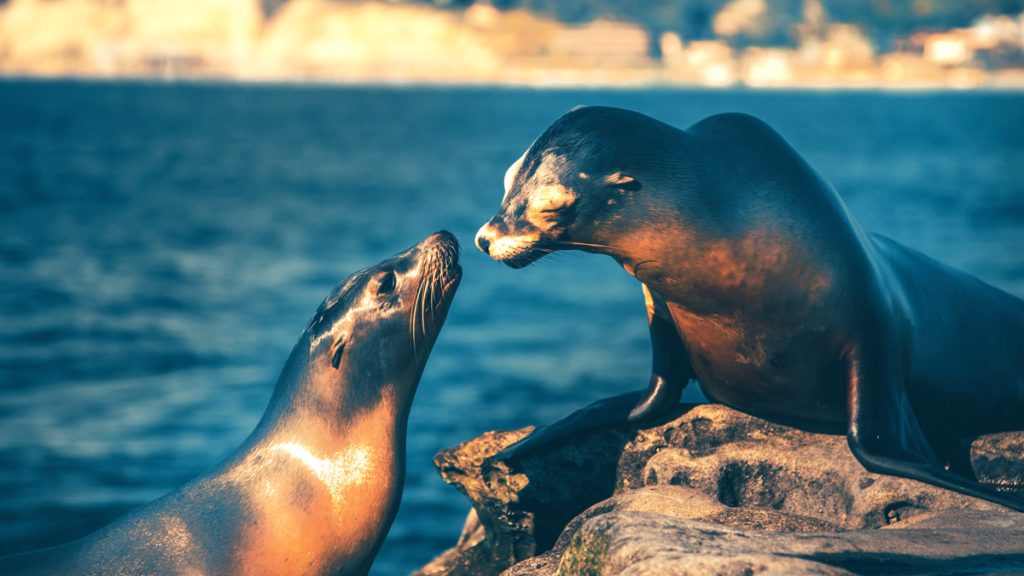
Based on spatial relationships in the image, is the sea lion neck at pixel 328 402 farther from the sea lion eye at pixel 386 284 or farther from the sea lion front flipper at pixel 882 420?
the sea lion front flipper at pixel 882 420

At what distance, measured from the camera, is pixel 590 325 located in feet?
66.7

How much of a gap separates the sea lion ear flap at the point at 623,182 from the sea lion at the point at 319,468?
0.83 m

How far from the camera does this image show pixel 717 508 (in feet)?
16.9

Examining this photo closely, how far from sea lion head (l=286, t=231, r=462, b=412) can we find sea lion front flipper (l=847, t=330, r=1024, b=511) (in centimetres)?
182

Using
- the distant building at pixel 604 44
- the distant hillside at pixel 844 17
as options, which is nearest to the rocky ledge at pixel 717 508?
the distant building at pixel 604 44

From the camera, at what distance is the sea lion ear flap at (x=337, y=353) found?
218 inches

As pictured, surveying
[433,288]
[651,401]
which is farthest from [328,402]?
[651,401]

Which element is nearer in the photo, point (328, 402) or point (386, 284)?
point (328, 402)

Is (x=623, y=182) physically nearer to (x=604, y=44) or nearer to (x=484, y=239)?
(x=484, y=239)

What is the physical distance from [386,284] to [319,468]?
0.89 meters

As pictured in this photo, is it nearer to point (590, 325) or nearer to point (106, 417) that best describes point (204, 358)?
point (106, 417)

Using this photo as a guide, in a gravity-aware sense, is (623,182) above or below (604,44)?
above

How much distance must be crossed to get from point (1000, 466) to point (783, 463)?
1.06 metres

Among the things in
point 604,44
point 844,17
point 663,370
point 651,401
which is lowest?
point 604,44
